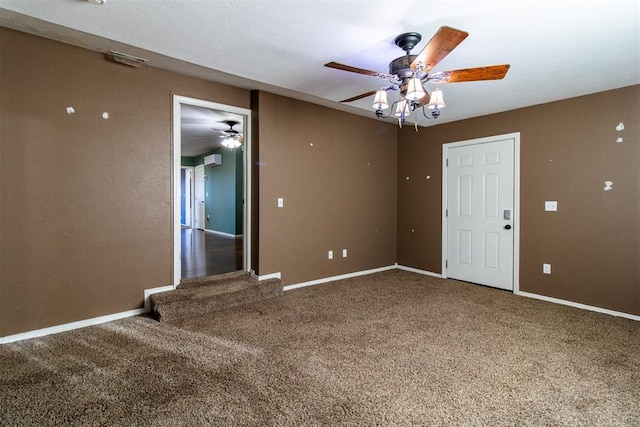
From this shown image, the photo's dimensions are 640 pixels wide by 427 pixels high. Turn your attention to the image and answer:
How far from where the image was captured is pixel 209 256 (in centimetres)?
540

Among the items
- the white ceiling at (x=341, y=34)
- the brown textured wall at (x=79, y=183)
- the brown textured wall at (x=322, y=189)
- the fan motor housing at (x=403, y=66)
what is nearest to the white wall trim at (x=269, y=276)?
the brown textured wall at (x=322, y=189)

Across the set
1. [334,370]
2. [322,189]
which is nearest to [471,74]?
[334,370]

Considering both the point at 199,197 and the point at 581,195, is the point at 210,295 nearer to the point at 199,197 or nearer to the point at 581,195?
the point at 581,195

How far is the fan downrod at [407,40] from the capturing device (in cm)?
244

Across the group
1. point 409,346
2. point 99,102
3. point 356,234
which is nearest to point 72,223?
point 99,102

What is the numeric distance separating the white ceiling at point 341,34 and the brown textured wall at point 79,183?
0.27 metres

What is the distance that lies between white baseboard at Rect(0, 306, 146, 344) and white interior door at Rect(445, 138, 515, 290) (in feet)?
14.2

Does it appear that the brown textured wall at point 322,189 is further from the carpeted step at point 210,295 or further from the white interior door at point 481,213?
the white interior door at point 481,213

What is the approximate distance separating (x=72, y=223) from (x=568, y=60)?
15.4 feet

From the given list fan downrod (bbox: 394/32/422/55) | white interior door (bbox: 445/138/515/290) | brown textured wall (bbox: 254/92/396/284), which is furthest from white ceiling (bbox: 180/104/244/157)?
white interior door (bbox: 445/138/515/290)

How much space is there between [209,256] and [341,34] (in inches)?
162

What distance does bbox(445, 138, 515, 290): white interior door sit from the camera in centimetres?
440

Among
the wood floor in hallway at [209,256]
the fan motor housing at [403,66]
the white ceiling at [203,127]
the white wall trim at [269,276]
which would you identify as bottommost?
the white wall trim at [269,276]

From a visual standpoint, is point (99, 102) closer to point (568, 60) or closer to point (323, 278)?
point (323, 278)
